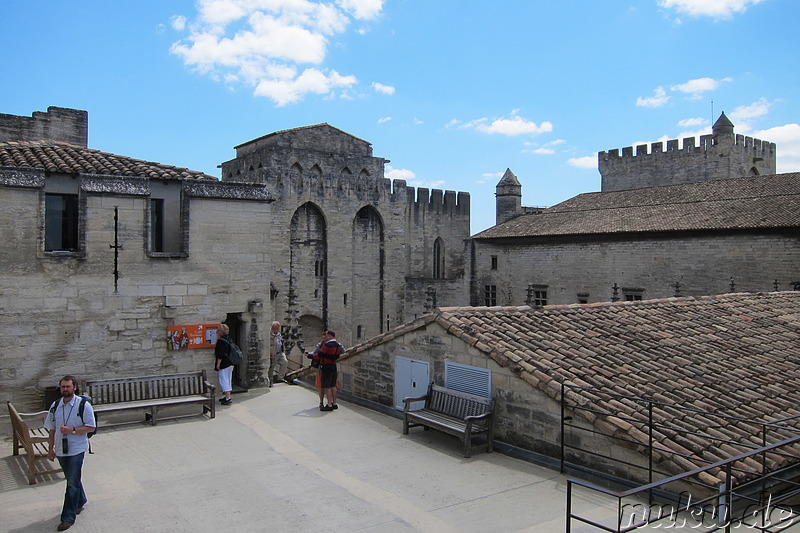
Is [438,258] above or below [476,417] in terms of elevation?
above

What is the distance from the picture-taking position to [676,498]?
6.71 meters

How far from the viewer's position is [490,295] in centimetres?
3469

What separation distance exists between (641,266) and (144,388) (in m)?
22.1

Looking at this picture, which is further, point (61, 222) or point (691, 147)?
point (691, 147)

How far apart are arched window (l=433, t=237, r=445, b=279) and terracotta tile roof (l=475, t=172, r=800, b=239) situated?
4.26m

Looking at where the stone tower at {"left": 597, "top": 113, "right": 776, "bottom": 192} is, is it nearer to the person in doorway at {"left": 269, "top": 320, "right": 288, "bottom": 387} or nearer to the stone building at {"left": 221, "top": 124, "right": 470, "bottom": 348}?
the stone building at {"left": 221, "top": 124, "right": 470, "bottom": 348}

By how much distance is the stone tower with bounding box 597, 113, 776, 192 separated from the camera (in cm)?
3812

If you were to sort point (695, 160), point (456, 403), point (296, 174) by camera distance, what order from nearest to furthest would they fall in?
point (456, 403), point (296, 174), point (695, 160)

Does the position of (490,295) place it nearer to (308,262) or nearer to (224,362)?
(308,262)

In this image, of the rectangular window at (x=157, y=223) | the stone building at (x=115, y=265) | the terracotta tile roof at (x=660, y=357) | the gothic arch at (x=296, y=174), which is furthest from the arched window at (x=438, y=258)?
the rectangular window at (x=157, y=223)

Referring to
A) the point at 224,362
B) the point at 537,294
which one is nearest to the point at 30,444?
the point at 224,362

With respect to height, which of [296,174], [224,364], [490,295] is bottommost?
[224,364]

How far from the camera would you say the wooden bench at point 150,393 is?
10.4 metres

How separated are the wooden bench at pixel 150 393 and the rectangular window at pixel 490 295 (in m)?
24.4
